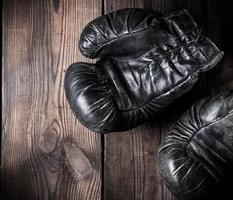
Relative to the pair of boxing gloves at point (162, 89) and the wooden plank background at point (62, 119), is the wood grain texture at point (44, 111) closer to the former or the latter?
the wooden plank background at point (62, 119)

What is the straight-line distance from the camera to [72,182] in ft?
4.03

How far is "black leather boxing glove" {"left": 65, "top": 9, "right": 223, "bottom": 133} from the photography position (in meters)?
1.06

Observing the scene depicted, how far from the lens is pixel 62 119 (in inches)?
48.8

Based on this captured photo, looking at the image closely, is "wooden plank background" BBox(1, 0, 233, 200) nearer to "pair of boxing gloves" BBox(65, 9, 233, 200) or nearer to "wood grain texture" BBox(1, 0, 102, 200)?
"wood grain texture" BBox(1, 0, 102, 200)

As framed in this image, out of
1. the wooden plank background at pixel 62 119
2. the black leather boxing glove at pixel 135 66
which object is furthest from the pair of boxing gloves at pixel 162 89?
the wooden plank background at pixel 62 119

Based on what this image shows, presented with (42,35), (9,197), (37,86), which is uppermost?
(42,35)

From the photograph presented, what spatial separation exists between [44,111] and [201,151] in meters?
0.45

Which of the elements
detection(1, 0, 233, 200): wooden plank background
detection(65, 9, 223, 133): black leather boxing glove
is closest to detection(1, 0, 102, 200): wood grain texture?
detection(1, 0, 233, 200): wooden plank background

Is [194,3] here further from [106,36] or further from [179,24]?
[106,36]

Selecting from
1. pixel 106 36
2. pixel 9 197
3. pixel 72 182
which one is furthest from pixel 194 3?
pixel 9 197

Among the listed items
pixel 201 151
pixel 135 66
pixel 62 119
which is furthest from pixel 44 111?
pixel 201 151

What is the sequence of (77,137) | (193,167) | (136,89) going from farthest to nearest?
(77,137) < (136,89) < (193,167)

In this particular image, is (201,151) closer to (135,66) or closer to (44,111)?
(135,66)

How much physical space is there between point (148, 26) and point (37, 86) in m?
0.37
